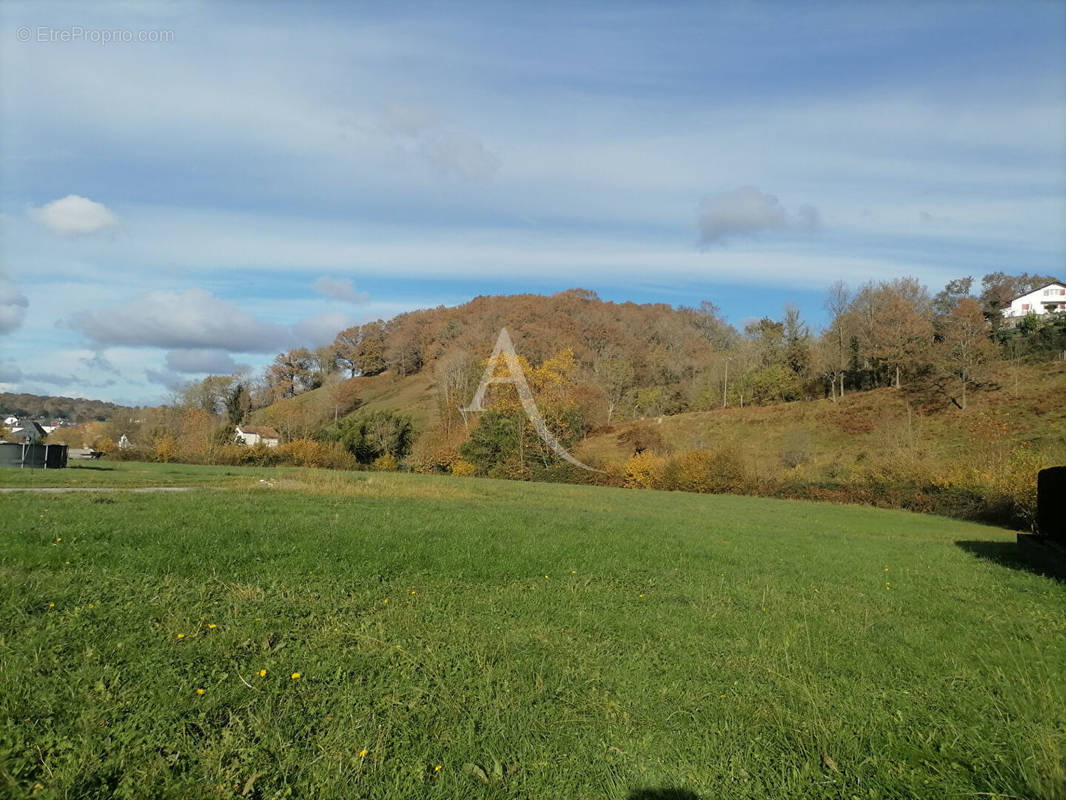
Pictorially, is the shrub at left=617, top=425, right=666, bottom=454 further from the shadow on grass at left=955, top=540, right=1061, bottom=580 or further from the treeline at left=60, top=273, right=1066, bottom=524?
the shadow on grass at left=955, top=540, right=1061, bottom=580

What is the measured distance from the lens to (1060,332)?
202ft

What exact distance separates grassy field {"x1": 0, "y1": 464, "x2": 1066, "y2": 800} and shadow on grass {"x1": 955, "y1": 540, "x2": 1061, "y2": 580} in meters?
3.02

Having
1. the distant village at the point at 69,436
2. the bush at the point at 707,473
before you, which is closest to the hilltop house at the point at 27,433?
the distant village at the point at 69,436

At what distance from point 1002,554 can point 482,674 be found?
52.3 feet

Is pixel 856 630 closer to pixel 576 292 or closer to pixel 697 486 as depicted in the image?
pixel 697 486

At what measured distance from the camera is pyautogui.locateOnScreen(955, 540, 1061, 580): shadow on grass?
13479 mm

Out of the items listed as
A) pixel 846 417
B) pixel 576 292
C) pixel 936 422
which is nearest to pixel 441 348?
pixel 576 292

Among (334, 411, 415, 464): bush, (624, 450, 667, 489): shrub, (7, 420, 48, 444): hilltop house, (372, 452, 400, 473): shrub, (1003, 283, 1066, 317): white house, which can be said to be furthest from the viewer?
(1003, 283, 1066, 317): white house

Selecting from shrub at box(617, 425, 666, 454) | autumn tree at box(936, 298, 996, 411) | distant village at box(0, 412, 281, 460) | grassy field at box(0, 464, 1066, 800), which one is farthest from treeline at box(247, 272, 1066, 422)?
grassy field at box(0, 464, 1066, 800)

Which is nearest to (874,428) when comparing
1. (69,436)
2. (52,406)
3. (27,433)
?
(27,433)

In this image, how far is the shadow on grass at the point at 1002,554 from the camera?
44.2ft

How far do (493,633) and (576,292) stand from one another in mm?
94626

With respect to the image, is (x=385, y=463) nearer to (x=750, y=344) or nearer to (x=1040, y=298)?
(x=750, y=344)

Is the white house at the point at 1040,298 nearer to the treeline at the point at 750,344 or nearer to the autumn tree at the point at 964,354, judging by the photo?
the treeline at the point at 750,344
